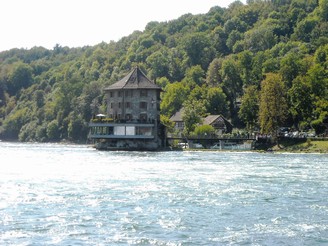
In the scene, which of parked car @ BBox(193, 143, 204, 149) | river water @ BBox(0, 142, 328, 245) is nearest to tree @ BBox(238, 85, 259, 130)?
parked car @ BBox(193, 143, 204, 149)

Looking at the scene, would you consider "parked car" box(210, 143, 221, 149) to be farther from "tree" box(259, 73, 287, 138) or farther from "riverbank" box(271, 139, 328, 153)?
"riverbank" box(271, 139, 328, 153)

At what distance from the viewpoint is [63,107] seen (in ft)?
630

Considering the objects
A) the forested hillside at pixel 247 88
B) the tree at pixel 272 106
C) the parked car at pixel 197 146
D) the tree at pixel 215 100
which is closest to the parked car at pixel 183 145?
the parked car at pixel 197 146

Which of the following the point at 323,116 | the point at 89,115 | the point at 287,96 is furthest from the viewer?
the point at 89,115

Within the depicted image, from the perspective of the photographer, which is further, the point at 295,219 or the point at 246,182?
the point at 246,182

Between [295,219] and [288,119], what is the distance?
10146cm

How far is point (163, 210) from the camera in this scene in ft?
91.9

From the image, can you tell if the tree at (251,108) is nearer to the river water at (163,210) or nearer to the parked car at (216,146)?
the parked car at (216,146)

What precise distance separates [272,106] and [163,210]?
80428 mm

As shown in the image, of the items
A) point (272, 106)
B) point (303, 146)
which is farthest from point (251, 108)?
point (303, 146)

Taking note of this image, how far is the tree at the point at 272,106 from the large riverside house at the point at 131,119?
18210 mm

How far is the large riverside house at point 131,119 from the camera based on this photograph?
107m

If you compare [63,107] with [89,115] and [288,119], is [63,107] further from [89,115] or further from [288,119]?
[288,119]

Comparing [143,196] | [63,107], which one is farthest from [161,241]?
[63,107]
